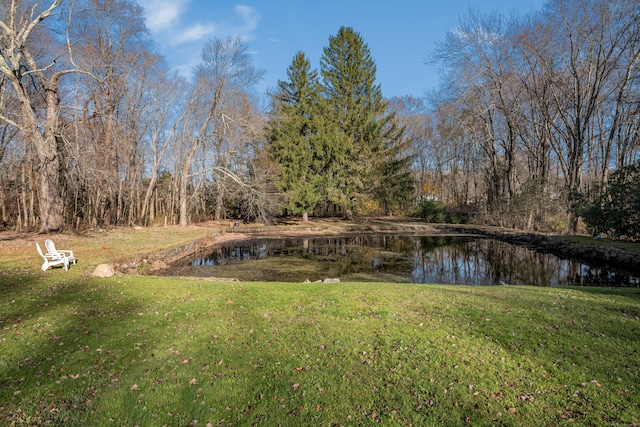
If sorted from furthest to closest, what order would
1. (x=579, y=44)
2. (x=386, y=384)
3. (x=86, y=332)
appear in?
(x=579, y=44), (x=86, y=332), (x=386, y=384)

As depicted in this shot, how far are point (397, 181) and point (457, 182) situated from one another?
631 inches

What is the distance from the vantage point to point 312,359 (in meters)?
4.14

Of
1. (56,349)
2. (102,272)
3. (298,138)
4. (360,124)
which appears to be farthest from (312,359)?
(360,124)

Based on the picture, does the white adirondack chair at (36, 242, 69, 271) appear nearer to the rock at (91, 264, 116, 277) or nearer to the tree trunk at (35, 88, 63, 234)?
the rock at (91, 264, 116, 277)

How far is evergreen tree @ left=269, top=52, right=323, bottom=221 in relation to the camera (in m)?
30.2

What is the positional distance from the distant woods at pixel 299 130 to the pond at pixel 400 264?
426 centimetres

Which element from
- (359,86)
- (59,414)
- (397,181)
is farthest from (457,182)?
(59,414)

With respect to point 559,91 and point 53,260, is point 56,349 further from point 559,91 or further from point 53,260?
point 559,91

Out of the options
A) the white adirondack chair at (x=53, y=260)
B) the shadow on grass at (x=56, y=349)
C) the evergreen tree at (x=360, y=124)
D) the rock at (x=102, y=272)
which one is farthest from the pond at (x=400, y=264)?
the evergreen tree at (x=360, y=124)

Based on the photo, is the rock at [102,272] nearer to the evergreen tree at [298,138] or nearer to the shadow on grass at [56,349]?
the shadow on grass at [56,349]

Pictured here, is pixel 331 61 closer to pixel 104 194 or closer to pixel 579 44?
pixel 579 44

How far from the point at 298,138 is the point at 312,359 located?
27871mm

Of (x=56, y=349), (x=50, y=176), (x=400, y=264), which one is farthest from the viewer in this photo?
(x=50, y=176)

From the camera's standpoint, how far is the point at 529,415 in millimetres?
3111
